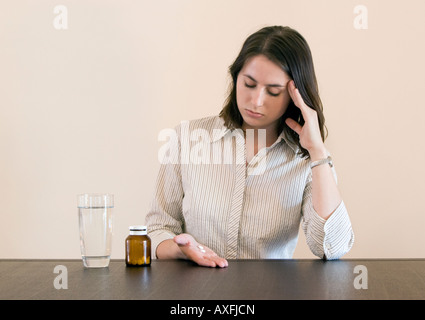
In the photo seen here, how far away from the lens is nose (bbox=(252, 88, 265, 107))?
5.23ft

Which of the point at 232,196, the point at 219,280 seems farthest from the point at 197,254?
the point at 232,196

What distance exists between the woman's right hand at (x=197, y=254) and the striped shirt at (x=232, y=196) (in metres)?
0.27

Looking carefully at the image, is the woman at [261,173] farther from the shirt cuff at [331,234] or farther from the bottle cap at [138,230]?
the bottle cap at [138,230]

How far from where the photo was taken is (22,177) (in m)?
2.43

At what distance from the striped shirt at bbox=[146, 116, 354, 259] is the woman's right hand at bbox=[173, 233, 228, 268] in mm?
269

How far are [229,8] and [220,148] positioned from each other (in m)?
0.82

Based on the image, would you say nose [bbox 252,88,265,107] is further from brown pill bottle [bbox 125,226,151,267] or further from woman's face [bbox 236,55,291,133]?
brown pill bottle [bbox 125,226,151,267]

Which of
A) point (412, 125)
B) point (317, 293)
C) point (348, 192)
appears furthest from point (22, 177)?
point (317, 293)

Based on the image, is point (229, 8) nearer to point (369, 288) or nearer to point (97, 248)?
point (97, 248)

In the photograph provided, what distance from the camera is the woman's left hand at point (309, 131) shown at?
1.58 m

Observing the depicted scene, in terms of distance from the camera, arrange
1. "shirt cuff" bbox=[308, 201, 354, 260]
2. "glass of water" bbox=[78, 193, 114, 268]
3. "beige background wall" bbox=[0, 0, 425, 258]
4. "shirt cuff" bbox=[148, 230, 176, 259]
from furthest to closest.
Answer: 1. "beige background wall" bbox=[0, 0, 425, 258]
2. "shirt cuff" bbox=[148, 230, 176, 259]
3. "shirt cuff" bbox=[308, 201, 354, 260]
4. "glass of water" bbox=[78, 193, 114, 268]

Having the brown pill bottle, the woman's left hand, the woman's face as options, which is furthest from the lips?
the brown pill bottle

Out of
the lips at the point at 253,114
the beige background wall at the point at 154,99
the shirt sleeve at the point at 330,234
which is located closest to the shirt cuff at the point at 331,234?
the shirt sleeve at the point at 330,234

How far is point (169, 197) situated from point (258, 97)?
395 millimetres
